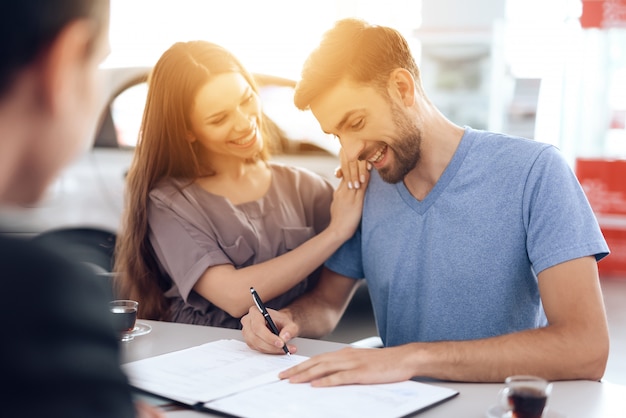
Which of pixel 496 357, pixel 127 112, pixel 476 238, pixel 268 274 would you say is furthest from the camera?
pixel 127 112

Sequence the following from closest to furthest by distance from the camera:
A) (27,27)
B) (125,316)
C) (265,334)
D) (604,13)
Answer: (27,27) < (265,334) < (125,316) < (604,13)

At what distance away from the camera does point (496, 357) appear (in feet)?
4.89

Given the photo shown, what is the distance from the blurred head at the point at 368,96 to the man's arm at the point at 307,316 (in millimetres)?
400

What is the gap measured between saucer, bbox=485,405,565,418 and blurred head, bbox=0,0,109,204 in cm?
89

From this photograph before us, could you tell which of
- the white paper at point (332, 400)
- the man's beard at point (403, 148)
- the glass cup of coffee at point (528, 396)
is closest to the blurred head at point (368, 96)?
the man's beard at point (403, 148)

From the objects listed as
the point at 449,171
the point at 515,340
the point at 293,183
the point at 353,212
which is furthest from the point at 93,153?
the point at 515,340

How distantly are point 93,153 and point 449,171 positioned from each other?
8.57 ft

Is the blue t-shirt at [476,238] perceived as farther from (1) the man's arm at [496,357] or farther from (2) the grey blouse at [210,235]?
(2) the grey blouse at [210,235]

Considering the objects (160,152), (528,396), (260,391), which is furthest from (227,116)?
(528,396)

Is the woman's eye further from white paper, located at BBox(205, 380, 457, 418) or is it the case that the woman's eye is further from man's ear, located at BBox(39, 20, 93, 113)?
man's ear, located at BBox(39, 20, 93, 113)

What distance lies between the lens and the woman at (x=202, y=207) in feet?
6.88

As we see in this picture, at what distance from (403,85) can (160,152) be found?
75 centimetres

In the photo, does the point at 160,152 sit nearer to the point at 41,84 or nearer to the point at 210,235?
the point at 210,235

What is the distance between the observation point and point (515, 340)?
1530 millimetres
